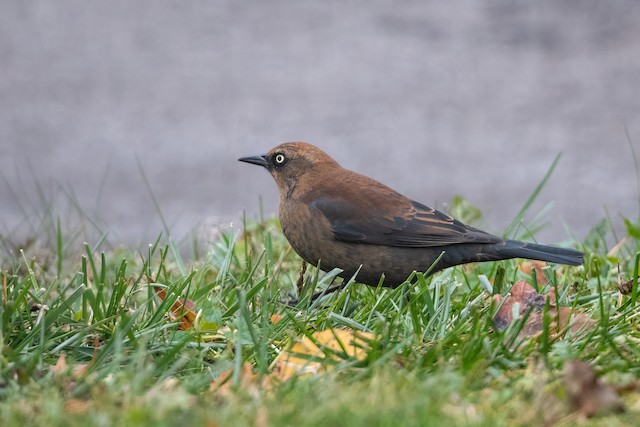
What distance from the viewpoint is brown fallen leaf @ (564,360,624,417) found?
276 cm

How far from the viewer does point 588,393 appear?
2.80 m

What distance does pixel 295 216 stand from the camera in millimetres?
5254

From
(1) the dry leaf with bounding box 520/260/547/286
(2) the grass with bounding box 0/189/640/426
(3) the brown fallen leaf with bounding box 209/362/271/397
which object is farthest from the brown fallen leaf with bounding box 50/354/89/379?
(1) the dry leaf with bounding box 520/260/547/286

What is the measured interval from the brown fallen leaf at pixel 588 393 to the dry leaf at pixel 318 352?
0.78 meters

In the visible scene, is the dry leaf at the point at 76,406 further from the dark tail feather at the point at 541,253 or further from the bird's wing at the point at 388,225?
the dark tail feather at the point at 541,253

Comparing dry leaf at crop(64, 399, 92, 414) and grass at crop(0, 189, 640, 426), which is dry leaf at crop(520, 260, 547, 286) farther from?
dry leaf at crop(64, 399, 92, 414)

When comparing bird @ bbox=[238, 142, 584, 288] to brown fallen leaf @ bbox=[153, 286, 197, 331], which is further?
bird @ bbox=[238, 142, 584, 288]

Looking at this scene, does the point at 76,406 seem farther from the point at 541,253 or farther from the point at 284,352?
the point at 541,253

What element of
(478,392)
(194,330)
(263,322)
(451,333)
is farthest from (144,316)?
(478,392)

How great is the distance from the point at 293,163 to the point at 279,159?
107mm

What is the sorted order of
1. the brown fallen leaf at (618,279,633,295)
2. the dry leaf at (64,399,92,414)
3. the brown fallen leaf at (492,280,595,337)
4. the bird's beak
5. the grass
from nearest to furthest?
the grass < the dry leaf at (64,399,92,414) < the brown fallen leaf at (492,280,595,337) < the brown fallen leaf at (618,279,633,295) < the bird's beak

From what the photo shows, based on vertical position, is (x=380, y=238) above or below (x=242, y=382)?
above

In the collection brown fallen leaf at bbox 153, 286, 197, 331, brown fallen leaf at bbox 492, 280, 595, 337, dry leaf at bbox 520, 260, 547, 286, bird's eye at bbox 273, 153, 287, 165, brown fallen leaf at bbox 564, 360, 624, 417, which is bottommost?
dry leaf at bbox 520, 260, 547, 286

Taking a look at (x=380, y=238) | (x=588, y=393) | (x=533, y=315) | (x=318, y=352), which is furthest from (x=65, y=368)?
(x=380, y=238)
